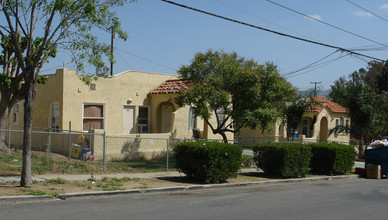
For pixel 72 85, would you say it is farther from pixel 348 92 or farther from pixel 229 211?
pixel 348 92

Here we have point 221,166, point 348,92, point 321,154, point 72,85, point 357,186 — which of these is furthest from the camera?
point 348,92

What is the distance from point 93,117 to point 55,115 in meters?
1.72

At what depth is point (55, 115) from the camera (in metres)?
19.3

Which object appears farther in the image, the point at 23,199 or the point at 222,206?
the point at 222,206

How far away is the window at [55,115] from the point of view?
19.1 metres

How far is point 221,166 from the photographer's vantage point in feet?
42.1

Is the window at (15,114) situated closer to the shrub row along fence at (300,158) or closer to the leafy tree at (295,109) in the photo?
the shrub row along fence at (300,158)

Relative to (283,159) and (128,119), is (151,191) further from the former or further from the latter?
(128,119)

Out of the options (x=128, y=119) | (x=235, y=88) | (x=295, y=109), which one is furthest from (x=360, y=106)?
(x=128, y=119)

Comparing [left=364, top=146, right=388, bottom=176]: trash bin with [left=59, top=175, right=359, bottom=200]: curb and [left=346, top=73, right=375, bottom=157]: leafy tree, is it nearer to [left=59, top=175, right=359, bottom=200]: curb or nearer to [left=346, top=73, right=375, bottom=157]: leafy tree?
[left=59, top=175, right=359, bottom=200]: curb

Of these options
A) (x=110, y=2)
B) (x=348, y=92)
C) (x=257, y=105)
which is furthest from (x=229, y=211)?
(x=348, y=92)

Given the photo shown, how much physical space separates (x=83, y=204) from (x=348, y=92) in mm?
21304

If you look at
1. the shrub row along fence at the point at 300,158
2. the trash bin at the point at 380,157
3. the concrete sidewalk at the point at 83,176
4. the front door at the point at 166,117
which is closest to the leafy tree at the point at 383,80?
the trash bin at the point at 380,157

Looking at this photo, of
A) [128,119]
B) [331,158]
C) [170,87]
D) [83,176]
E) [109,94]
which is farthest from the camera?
[170,87]
